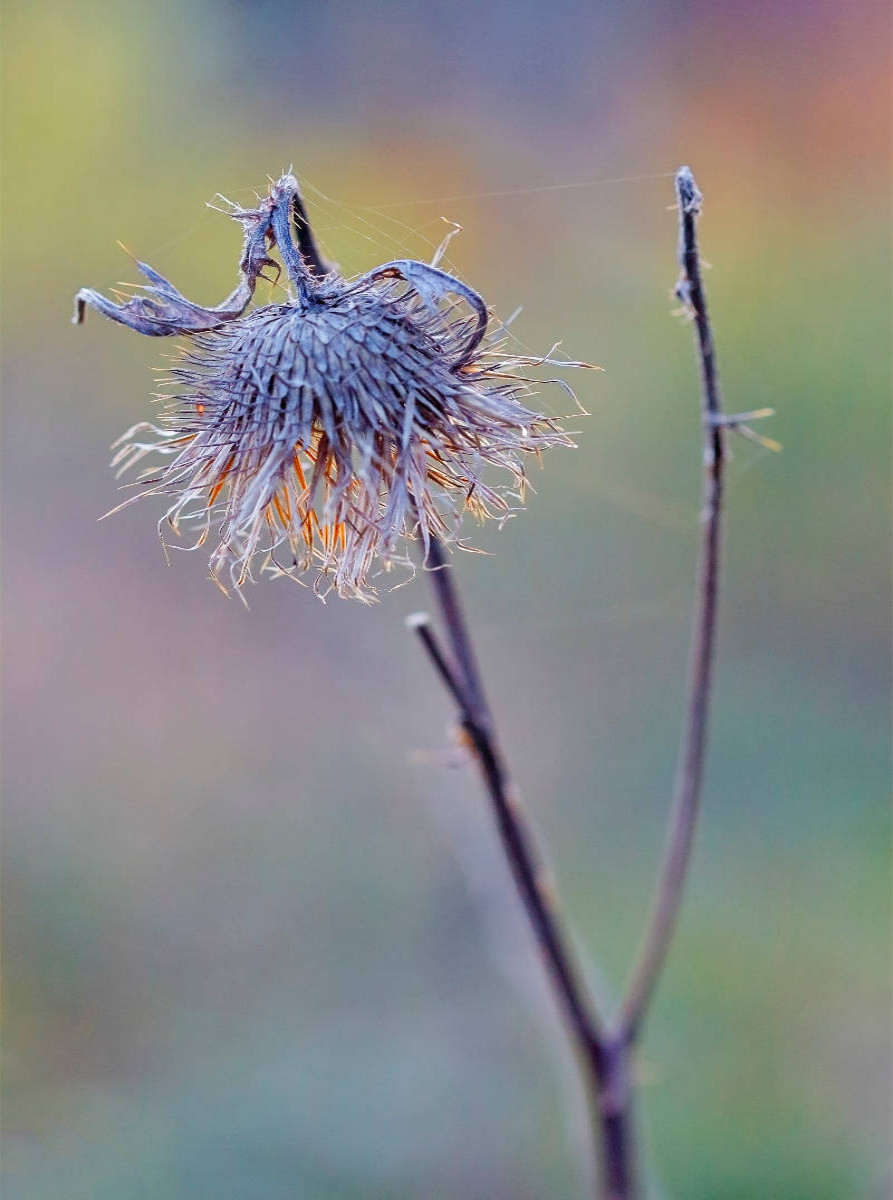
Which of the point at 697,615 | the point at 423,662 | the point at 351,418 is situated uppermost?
the point at 351,418

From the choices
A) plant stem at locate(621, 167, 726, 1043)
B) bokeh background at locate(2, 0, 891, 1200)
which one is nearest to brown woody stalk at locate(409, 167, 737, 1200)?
plant stem at locate(621, 167, 726, 1043)

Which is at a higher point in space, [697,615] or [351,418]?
[351,418]

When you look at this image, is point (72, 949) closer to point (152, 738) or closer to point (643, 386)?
point (152, 738)

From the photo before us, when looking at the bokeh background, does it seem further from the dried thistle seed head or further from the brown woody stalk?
the dried thistle seed head

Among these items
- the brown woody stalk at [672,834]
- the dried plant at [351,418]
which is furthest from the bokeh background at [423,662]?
the dried plant at [351,418]

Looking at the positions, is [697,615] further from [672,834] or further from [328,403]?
[328,403]

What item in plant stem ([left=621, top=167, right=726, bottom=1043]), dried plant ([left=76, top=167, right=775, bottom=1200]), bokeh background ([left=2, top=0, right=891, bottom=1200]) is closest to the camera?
plant stem ([left=621, top=167, right=726, bottom=1043])

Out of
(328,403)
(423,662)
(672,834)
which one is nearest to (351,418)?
(328,403)

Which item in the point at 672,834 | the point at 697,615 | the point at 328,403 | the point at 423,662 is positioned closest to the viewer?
the point at 328,403

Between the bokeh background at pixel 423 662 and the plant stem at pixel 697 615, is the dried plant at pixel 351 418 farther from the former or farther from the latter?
the bokeh background at pixel 423 662
